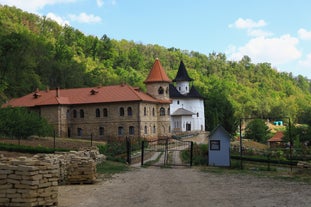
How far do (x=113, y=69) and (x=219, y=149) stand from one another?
255 feet

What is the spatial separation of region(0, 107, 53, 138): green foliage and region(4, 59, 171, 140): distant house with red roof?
12.1 m

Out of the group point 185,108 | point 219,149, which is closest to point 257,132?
point 185,108

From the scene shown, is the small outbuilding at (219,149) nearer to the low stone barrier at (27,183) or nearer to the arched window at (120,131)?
the low stone barrier at (27,183)

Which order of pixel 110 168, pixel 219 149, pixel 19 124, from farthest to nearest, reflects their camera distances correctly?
pixel 19 124 → pixel 219 149 → pixel 110 168

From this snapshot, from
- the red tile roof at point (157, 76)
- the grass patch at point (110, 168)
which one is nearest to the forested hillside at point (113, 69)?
the red tile roof at point (157, 76)

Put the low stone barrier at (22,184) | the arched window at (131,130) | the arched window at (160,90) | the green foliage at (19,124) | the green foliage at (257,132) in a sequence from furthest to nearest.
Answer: the green foliage at (257,132) → the arched window at (160,90) → the arched window at (131,130) → the green foliage at (19,124) → the low stone barrier at (22,184)

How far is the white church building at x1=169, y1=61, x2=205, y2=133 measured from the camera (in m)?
59.8

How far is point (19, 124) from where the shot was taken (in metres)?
33.1

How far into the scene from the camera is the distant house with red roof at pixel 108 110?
4516 centimetres

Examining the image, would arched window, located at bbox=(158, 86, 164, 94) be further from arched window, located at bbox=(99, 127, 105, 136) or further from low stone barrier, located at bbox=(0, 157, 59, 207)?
low stone barrier, located at bbox=(0, 157, 59, 207)

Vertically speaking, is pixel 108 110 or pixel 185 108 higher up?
pixel 185 108

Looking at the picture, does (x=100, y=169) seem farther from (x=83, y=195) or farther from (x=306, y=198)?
(x=306, y=198)

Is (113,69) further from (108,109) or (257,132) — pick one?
(108,109)

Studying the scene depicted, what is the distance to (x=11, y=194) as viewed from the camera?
11.1 meters
